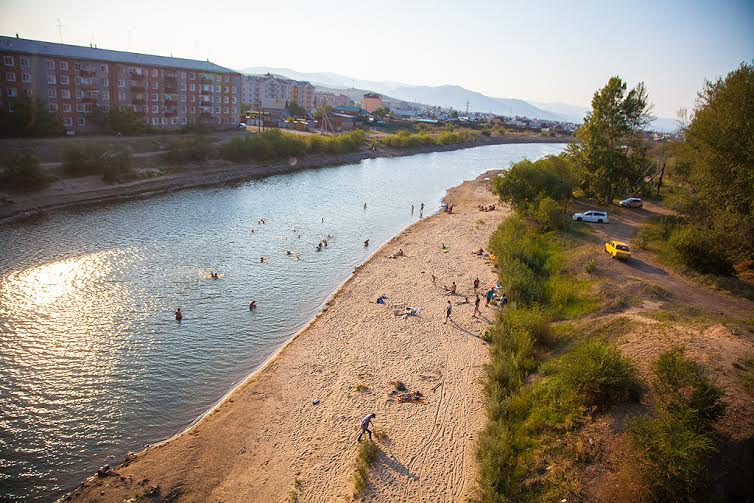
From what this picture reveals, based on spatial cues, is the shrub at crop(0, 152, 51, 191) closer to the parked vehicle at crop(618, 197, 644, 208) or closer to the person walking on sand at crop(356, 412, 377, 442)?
the person walking on sand at crop(356, 412, 377, 442)

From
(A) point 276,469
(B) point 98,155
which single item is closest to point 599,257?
(A) point 276,469

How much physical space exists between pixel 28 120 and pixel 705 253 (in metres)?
70.5

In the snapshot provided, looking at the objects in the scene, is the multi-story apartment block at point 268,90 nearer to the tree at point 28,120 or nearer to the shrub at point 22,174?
the tree at point 28,120

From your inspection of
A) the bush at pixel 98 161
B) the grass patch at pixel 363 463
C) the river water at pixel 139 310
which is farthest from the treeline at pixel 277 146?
the grass patch at pixel 363 463

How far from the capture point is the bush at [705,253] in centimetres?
2669

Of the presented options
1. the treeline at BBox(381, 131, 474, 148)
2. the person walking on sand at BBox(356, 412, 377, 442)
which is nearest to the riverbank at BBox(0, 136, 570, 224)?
the treeline at BBox(381, 131, 474, 148)

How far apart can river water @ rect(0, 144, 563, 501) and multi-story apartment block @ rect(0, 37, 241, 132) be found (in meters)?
27.4

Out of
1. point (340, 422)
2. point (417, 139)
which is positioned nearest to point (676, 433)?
point (340, 422)

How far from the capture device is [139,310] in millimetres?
26156

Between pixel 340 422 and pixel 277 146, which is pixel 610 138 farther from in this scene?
pixel 277 146

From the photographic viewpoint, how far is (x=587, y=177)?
147 feet

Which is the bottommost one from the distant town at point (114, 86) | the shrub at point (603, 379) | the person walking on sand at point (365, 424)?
the person walking on sand at point (365, 424)

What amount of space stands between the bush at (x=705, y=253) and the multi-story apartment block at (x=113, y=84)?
72.0 m

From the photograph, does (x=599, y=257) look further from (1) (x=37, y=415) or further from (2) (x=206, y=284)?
(1) (x=37, y=415)
